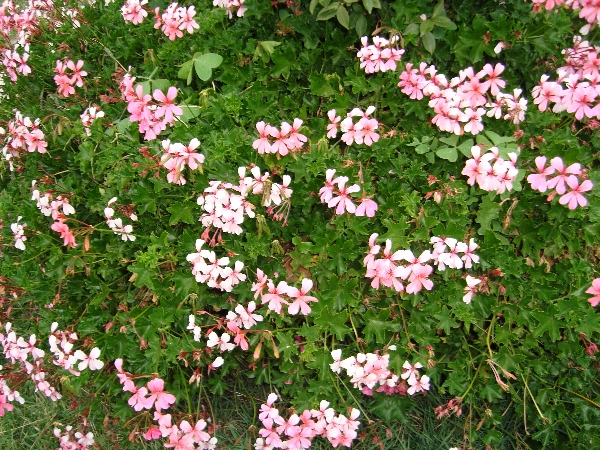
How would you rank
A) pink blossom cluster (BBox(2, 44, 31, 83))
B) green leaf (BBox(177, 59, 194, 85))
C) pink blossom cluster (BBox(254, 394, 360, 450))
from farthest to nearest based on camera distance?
1. pink blossom cluster (BBox(2, 44, 31, 83))
2. green leaf (BBox(177, 59, 194, 85))
3. pink blossom cluster (BBox(254, 394, 360, 450))

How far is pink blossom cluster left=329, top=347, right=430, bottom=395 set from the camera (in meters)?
2.24

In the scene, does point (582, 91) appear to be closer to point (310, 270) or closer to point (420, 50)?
point (420, 50)

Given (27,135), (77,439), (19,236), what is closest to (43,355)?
(77,439)

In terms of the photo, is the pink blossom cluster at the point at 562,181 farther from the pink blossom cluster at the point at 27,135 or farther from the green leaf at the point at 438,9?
the pink blossom cluster at the point at 27,135

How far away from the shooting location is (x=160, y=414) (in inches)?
87.2

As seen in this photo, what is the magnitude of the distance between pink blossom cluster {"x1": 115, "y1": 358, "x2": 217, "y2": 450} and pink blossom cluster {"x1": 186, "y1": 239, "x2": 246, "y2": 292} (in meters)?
0.45

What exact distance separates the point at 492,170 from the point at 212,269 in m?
1.25

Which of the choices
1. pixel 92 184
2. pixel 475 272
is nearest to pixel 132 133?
pixel 92 184

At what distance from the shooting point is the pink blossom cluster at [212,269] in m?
2.28

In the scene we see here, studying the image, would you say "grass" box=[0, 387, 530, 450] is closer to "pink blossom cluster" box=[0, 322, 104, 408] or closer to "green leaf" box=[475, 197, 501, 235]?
"pink blossom cluster" box=[0, 322, 104, 408]

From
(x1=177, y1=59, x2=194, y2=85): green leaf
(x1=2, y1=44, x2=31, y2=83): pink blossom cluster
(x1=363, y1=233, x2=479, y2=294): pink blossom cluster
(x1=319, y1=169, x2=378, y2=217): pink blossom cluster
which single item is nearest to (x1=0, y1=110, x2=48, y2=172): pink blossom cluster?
(x1=2, y1=44, x2=31, y2=83): pink blossom cluster

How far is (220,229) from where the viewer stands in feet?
8.18

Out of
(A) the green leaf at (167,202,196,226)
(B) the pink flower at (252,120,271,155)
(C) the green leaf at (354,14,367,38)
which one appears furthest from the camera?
(C) the green leaf at (354,14,367,38)

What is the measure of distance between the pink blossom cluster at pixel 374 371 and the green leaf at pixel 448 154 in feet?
3.02
